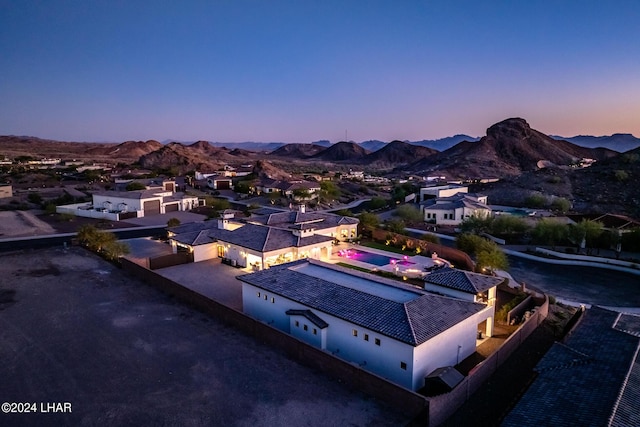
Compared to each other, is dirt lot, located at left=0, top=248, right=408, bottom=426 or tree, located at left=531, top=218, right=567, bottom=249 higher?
tree, located at left=531, top=218, right=567, bottom=249

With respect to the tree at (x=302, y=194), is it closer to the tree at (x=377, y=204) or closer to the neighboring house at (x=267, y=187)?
the neighboring house at (x=267, y=187)

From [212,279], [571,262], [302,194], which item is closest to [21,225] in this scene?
[212,279]

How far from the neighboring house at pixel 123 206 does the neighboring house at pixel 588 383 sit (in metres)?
53.4

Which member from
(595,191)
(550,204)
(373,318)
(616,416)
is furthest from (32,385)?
(595,191)

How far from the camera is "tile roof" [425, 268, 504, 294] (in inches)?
854

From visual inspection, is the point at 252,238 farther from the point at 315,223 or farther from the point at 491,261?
the point at 491,261

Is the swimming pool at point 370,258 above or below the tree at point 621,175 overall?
below

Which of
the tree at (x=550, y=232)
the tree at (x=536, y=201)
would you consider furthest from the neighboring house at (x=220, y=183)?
the tree at (x=550, y=232)

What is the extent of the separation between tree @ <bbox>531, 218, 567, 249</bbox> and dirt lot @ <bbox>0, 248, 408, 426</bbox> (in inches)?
1307

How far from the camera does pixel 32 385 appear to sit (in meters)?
16.8

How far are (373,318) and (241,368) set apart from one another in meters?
5.95

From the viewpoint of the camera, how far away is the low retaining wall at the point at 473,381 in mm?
14461

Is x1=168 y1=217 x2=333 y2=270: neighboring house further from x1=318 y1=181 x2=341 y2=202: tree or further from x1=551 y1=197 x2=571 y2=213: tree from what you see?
x1=551 y1=197 x2=571 y2=213: tree

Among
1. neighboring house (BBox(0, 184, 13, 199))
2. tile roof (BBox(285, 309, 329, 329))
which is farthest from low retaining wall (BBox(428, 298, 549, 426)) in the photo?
neighboring house (BBox(0, 184, 13, 199))
